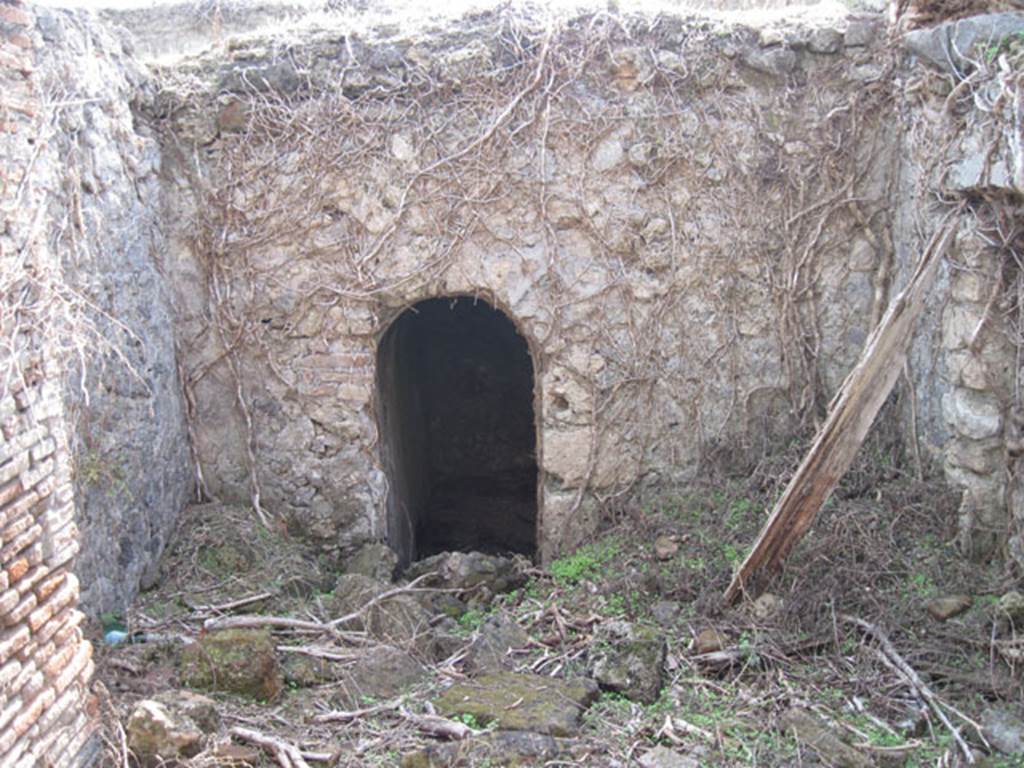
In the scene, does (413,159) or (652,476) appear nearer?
(413,159)

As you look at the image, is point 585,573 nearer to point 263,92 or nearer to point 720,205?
point 720,205

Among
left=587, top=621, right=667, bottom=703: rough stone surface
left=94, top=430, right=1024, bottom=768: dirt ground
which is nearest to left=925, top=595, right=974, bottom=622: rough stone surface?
left=94, top=430, right=1024, bottom=768: dirt ground

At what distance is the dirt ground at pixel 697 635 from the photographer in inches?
165

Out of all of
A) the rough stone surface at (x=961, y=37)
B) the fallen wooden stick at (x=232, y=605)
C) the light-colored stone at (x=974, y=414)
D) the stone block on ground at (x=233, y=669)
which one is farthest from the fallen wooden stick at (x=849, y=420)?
the fallen wooden stick at (x=232, y=605)

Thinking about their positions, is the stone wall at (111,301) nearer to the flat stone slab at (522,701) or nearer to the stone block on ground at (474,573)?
the stone block on ground at (474,573)

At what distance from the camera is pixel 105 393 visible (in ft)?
17.4

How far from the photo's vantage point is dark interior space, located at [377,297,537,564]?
8.58 meters

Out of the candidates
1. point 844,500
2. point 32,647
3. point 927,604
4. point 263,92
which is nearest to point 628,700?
point 927,604

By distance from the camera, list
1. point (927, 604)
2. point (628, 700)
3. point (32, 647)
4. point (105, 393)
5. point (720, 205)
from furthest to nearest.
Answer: point (720, 205), point (105, 393), point (927, 604), point (628, 700), point (32, 647)

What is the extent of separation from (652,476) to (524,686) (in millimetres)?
2414

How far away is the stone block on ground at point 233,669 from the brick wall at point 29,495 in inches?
26.3

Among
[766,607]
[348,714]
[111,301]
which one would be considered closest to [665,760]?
[766,607]

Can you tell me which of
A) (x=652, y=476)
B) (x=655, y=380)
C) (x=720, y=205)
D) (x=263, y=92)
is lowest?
(x=652, y=476)

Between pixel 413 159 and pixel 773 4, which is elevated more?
pixel 773 4
